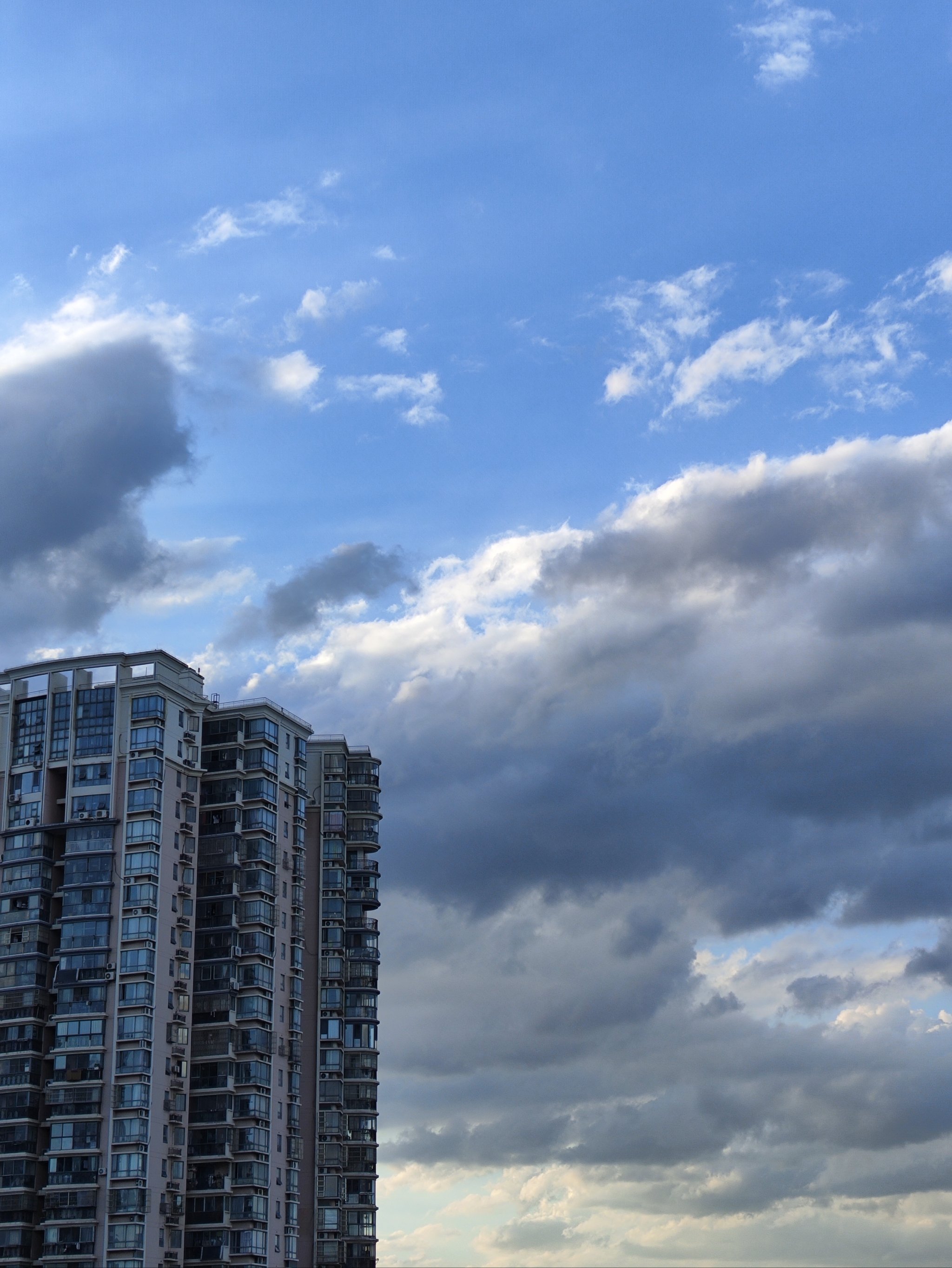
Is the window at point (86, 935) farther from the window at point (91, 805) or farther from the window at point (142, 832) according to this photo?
the window at point (91, 805)

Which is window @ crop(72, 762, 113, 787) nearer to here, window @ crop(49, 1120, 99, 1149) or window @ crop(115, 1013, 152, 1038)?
window @ crop(115, 1013, 152, 1038)

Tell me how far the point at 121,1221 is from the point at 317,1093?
3912cm

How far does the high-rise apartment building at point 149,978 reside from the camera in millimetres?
166375

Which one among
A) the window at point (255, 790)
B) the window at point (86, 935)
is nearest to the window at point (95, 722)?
the window at point (255, 790)

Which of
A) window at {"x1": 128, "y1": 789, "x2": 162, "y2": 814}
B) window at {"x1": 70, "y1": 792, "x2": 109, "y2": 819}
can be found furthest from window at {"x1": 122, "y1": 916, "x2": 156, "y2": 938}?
window at {"x1": 70, "y1": 792, "x2": 109, "y2": 819}

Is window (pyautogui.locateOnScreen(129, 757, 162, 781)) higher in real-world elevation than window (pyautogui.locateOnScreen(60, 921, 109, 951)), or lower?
higher

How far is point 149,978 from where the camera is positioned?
170875 mm

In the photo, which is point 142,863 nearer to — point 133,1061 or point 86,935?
point 86,935

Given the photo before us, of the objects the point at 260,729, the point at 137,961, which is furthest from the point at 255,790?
the point at 137,961

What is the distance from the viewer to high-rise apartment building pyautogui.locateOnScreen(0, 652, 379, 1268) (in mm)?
166375

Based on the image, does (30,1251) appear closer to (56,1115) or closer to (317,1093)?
(56,1115)

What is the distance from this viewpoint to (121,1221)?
163 m

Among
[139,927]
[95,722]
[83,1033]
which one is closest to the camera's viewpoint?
[83,1033]

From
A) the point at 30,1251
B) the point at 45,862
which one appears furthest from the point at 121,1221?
the point at 45,862
